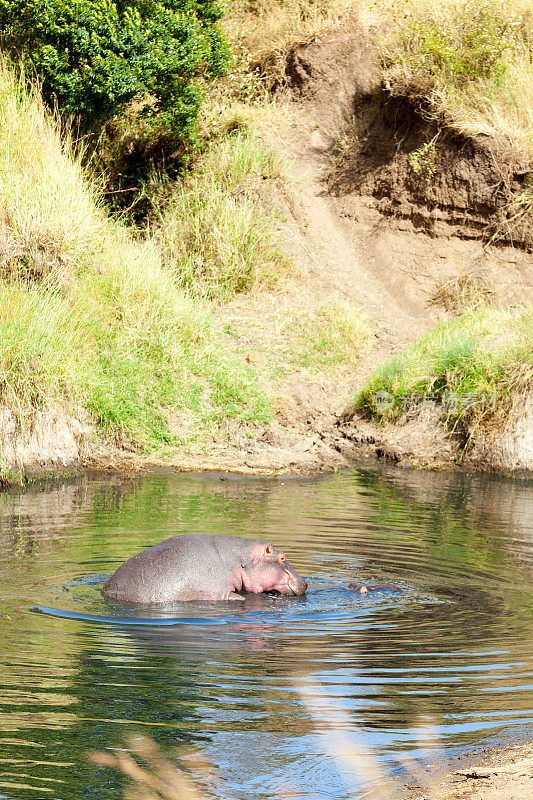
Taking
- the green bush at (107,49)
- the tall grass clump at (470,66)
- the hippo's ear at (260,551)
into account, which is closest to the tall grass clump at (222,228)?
the green bush at (107,49)

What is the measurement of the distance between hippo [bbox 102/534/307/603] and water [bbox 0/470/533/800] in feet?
0.39

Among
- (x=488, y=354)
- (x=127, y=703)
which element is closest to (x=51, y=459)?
(x=488, y=354)

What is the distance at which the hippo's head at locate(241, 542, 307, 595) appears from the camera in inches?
256

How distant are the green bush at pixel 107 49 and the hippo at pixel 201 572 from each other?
1180cm

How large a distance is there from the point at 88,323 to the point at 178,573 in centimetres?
785

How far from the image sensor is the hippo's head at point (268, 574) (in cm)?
651

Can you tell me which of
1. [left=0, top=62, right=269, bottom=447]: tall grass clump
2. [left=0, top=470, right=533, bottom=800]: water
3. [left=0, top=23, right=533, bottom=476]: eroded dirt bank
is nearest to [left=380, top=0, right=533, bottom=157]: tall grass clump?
[left=0, top=23, right=533, bottom=476]: eroded dirt bank

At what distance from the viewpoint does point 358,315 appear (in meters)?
18.1

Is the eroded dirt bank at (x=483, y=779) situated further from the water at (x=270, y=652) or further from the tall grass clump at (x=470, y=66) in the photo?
the tall grass clump at (x=470, y=66)

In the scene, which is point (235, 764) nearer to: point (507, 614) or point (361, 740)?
point (361, 740)

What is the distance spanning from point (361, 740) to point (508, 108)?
1793cm

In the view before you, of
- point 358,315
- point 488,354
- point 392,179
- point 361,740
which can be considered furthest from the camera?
point 392,179

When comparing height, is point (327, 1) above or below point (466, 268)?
above

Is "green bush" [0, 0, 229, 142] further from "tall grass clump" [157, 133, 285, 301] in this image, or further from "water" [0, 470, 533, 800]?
"water" [0, 470, 533, 800]
